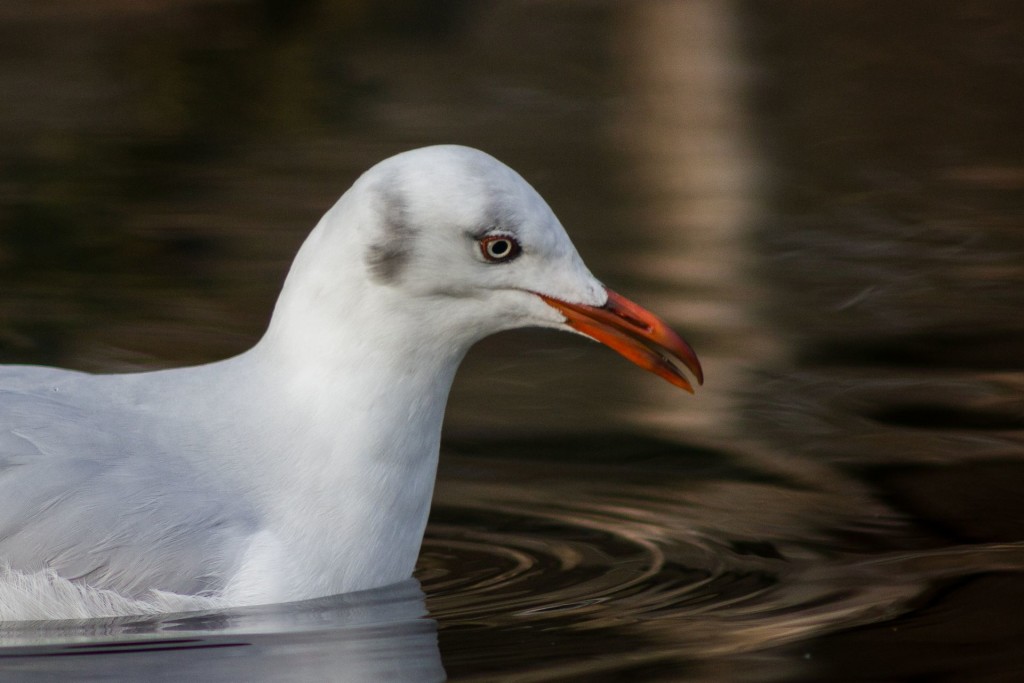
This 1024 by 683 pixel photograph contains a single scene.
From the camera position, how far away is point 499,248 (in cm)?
490

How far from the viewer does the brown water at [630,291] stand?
4.89 meters

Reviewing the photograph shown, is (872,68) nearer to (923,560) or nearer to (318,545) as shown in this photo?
(923,560)

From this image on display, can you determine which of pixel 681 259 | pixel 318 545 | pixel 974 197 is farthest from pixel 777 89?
pixel 318 545

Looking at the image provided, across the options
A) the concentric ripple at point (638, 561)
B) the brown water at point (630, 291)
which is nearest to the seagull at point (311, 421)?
the brown water at point (630, 291)

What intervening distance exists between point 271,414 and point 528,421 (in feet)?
6.50

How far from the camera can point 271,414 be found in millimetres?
5082

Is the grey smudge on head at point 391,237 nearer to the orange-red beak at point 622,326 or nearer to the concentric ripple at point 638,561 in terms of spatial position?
the orange-red beak at point 622,326

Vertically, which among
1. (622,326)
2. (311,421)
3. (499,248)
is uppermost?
(499,248)

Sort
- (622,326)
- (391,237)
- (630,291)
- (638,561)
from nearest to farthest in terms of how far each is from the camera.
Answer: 1. (391,237)
2. (622,326)
3. (638,561)
4. (630,291)

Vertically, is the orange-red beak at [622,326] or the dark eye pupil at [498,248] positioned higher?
the dark eye pupil at [498,248]

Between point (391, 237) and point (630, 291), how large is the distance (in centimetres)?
371

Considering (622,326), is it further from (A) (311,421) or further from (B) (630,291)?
(B) (630,291)

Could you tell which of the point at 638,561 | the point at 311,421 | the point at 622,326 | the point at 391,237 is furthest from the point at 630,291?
the point at 391,237

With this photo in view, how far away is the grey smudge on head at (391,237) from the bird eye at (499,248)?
19 cm
